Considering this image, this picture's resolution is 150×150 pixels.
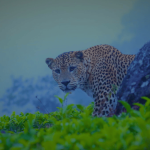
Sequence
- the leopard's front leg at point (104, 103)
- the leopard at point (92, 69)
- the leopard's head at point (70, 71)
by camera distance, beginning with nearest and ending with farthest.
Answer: the leopard's front leg at point (104, 103) < the leopard at point (92, 69) < the leopard's head at point (70, 71)

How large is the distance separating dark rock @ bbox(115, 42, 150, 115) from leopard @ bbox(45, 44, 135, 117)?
2.95 ft

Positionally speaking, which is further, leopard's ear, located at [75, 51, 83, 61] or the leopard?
leopard's ear, located at [75, 51, 83, 61]

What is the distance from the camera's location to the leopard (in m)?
3.30

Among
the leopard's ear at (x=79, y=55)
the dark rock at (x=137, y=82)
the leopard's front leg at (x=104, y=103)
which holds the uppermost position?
the leopard's ear at (x=79, y=55)

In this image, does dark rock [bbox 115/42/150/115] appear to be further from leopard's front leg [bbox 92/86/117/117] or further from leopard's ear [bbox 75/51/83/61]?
leopard's ear [bbox 75/51/83/61]

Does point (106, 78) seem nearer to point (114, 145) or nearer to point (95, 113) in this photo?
point (95, 113)

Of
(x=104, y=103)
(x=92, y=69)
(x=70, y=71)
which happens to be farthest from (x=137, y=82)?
(x=70, y=71)

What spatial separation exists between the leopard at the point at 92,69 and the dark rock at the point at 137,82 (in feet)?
2.95

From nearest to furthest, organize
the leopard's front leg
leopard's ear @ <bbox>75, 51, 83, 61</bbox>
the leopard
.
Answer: the leopard's front leg → the leopard → leopard's ear @ <bbox>75, 51, 83, 61</bbox>

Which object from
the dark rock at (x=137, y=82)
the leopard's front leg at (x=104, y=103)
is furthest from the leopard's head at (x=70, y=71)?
the dark rock at (x=137, y=82)

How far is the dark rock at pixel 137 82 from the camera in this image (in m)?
2.07

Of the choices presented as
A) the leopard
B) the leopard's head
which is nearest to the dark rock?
the leopard

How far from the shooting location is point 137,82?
2123 millimetres

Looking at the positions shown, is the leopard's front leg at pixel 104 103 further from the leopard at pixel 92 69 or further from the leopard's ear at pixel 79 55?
the leopard's ear at pixel 79 55
